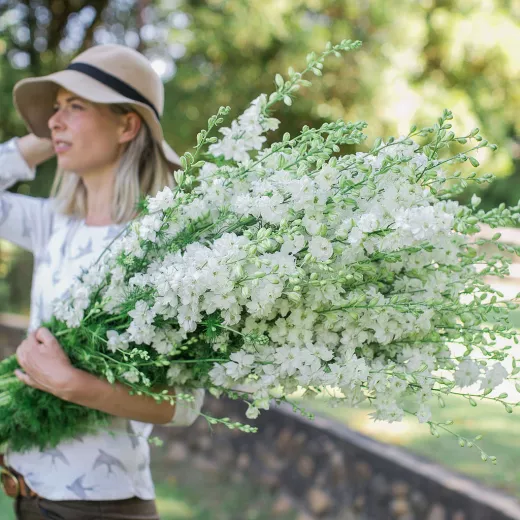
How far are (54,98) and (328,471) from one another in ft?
9.57

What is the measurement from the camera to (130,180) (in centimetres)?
219

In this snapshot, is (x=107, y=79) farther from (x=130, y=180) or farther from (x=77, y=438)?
(x=77, y=438)

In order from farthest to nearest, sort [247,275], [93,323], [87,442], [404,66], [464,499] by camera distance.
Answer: [404,66] → [464,499] → [87,442] → [93,323] → [247,275]

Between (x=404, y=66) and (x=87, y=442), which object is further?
(x=404, y=66)

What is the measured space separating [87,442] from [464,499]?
212 cm

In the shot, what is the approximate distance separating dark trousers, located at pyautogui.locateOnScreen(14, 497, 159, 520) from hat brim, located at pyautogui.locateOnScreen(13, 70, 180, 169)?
979 mm

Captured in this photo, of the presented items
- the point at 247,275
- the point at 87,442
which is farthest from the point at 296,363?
the point at 87,442

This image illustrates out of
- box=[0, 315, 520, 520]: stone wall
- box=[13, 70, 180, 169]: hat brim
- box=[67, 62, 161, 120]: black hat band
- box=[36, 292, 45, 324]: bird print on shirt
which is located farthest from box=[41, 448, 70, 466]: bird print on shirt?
box=[0, 315, 520, 520]: stone wall

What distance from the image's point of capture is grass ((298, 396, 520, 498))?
Result: 12.9 ft

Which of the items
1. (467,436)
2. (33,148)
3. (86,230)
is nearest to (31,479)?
(86,230)

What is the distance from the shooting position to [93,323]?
Result: 5.53 ft

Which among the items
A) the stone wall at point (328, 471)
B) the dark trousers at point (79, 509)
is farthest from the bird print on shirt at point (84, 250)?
the stone wall at point (328, 471)

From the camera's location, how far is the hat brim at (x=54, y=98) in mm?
2076

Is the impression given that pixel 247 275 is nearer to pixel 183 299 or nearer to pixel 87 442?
pixel 183 299
